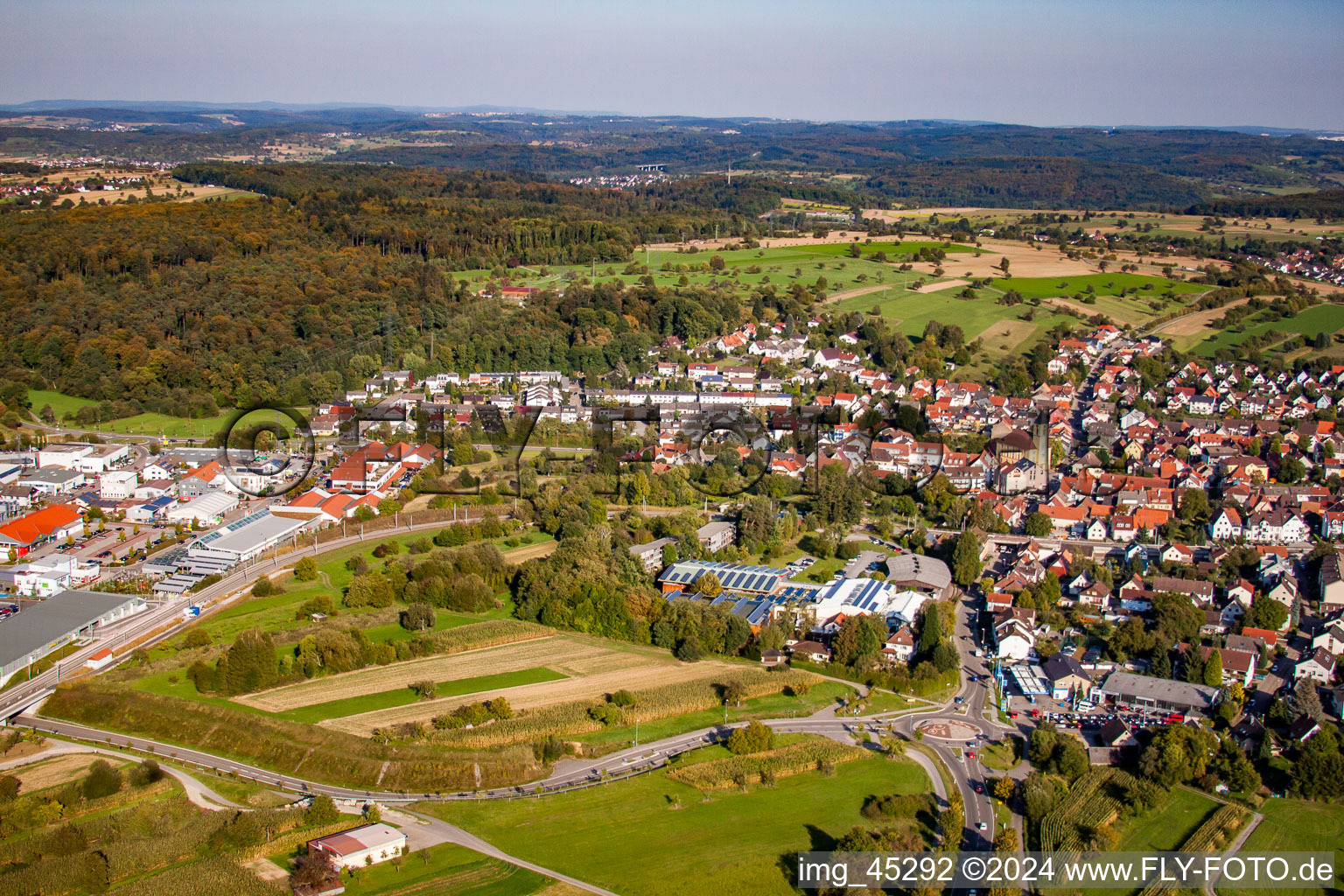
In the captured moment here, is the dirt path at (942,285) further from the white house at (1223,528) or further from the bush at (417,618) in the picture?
the bush at (417,618)

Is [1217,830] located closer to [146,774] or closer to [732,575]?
[732,575]

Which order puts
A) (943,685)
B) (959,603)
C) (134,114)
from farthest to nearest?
1. (134,114)
2. (959,603)
3. (943,685)

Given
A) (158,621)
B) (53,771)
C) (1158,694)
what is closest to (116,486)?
(158,621)

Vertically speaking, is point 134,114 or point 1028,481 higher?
point 134,114

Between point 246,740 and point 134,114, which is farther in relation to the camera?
point 134,114

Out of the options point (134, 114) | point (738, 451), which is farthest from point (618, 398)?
point (134, 114)

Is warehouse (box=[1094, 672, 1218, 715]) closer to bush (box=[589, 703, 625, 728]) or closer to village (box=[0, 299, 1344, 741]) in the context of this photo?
village (box=[0, 299, 1344, 741])

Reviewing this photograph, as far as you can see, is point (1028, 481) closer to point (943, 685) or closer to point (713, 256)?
point (943, 685)

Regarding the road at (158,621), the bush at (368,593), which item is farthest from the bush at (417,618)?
the road at (158,621)
